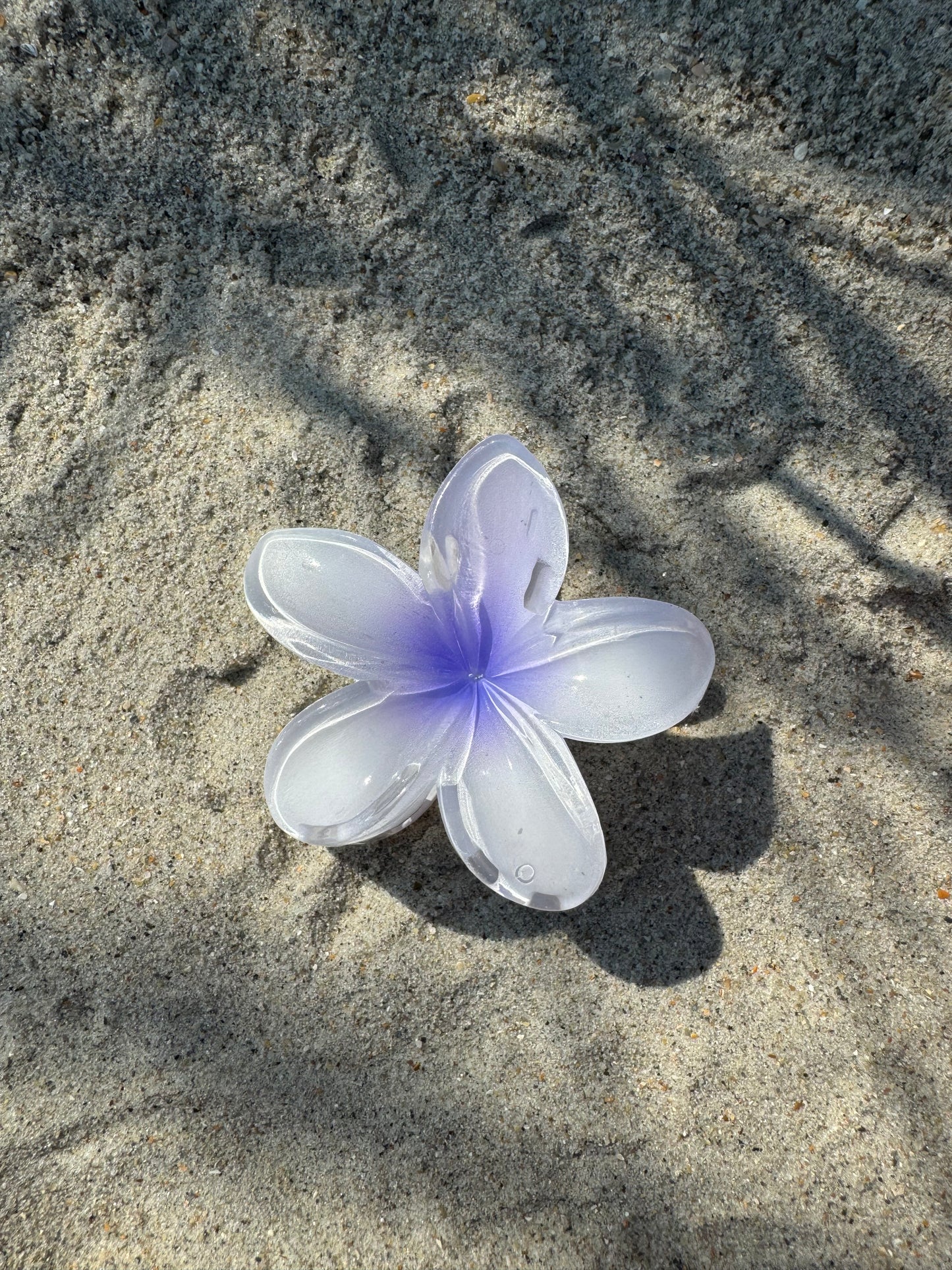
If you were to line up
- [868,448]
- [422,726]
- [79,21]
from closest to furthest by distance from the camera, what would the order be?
[422,726] < [79,21] < [868,448]

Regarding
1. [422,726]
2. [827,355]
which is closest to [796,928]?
[422,726]

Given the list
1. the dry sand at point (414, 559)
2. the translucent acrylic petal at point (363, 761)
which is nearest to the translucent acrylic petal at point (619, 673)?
the translucent acrylic petal at point (363, 761)

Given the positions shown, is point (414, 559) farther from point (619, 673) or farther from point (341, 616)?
point (619, 673)

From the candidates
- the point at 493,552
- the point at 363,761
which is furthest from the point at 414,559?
Result: the point at 363,761

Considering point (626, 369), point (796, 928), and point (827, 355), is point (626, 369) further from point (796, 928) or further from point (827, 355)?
point (796, 928)

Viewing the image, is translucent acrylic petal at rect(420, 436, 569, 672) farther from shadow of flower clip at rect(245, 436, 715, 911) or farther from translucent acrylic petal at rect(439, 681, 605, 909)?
translucent acrylic petal at rect(439, 681, 605, 909)

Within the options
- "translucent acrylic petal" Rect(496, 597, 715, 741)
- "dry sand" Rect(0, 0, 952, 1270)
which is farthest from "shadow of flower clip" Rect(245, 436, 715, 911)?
"dry sand" Rect(0, 0, 952, 1270)
